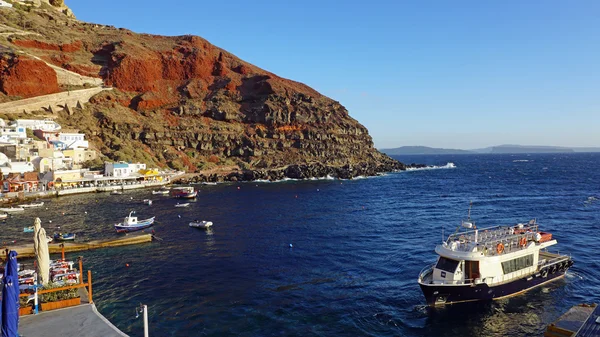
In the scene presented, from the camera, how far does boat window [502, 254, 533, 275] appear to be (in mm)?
28484

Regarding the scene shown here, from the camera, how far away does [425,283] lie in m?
26.7

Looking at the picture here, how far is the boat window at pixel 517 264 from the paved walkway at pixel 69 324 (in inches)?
1016

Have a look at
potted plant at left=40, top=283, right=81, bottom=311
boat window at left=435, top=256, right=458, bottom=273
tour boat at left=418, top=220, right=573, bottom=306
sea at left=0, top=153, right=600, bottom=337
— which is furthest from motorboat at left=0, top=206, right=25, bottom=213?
boat window at left=435, top=256, right=458, bottom=273

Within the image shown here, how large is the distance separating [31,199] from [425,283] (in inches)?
3241

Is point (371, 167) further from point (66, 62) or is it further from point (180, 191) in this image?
point (66, 62)

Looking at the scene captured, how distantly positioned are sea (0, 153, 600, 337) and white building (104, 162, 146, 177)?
2306cm

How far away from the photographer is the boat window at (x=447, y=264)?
2733 cm

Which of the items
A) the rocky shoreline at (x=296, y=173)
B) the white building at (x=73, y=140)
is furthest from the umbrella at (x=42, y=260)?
the white building at (x=73, y=140)

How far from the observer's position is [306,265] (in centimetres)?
3669

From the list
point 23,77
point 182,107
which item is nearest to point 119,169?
point 182,107

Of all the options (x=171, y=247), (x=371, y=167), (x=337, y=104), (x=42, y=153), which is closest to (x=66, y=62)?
(x=42, y=153)

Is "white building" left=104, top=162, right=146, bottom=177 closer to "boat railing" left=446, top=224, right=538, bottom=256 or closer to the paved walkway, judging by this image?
the paved walkway

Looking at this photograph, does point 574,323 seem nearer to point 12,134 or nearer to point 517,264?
point 517,264

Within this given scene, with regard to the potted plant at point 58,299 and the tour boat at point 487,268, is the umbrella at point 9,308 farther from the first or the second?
the tour boat at point 487,268
